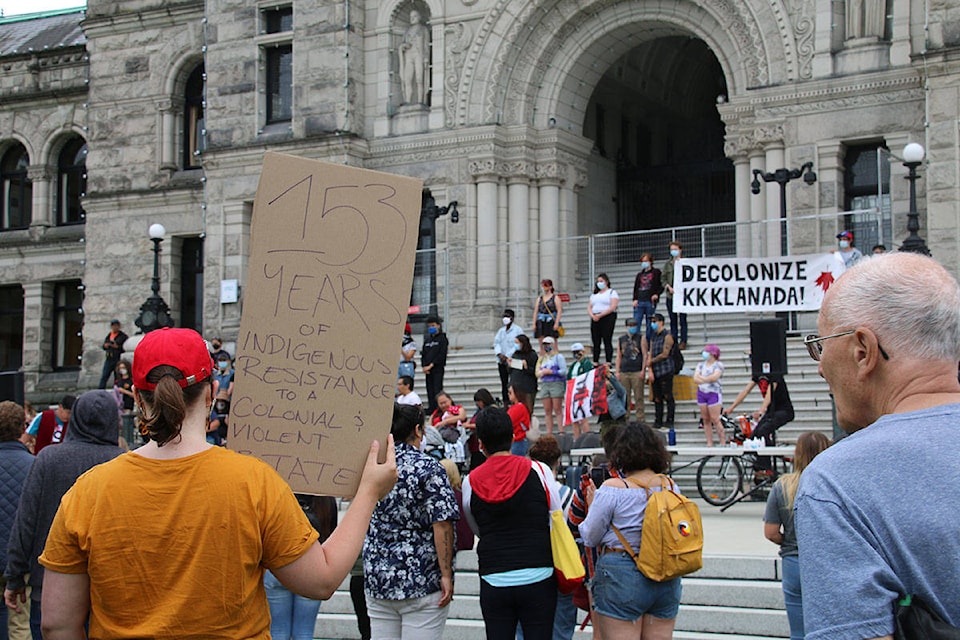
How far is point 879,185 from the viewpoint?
2081 centimetres

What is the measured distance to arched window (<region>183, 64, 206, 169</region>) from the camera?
31.3 metres

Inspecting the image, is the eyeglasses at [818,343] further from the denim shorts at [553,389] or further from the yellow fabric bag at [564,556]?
Result: the denim shorts at [553,389]

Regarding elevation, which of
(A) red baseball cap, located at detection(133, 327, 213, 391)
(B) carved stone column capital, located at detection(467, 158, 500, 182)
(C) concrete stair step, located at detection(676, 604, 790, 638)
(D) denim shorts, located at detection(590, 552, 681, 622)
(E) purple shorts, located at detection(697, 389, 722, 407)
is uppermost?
(B) carved stone column capital, located at detection(467, 158, 500, 182)

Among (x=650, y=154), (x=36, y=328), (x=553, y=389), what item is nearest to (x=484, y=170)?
(x=650, y=154)

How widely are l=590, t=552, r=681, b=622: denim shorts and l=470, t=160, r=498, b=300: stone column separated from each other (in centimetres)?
1855

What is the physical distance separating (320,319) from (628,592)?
3.00 m

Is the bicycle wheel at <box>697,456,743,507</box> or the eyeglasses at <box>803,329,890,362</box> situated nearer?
the eyeglasses at <box>803,329,890,362</box>

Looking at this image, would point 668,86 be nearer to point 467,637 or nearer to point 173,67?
point 173,67

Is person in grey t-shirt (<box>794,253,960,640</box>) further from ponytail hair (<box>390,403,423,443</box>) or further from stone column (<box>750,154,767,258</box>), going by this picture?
stone column (<box>750,154,767,258</box>)

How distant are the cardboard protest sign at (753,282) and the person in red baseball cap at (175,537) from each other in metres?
15.2

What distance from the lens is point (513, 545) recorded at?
641 centimetres

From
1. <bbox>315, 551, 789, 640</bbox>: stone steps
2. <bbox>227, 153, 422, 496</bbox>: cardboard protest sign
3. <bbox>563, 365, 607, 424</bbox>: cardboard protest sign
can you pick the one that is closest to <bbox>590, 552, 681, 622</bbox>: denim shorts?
<bbox>315, 551, 789, 640</bbox>: stone steps

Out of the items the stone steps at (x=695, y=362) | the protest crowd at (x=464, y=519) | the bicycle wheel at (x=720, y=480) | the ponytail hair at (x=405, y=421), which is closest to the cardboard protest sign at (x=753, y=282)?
the stone steps at (x=695, y=362)

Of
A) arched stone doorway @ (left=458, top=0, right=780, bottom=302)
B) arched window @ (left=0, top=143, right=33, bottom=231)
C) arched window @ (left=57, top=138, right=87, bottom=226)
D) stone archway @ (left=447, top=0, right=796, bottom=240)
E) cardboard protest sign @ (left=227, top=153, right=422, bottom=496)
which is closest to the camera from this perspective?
cardboard protest sign @ (left=227, top=153, right=422, bottom=496)
